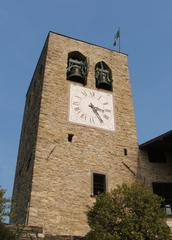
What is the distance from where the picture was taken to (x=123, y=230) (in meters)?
9.39

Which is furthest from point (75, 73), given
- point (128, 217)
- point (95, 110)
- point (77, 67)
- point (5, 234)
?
point (5, 234)

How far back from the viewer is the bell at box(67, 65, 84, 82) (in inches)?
657

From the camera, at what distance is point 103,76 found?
1741 cm

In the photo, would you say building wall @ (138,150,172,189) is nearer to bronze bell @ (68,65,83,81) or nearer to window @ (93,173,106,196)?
window @ (93,173,106,196)

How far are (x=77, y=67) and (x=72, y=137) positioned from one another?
4.02 m

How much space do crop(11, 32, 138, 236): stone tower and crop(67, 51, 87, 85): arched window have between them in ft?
0.14

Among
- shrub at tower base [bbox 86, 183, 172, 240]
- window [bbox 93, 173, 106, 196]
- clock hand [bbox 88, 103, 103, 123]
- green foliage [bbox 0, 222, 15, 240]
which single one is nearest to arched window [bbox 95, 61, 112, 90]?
clock hand [bbox 88, 103, 103, 123]

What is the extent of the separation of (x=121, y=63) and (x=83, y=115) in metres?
4.92

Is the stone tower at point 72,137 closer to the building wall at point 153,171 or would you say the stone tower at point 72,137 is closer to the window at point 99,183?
the window at point 99,183

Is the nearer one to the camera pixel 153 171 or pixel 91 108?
pixel 153 171

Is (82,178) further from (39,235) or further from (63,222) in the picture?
(39,235)

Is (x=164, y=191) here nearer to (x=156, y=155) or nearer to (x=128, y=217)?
(x=156, y=155)

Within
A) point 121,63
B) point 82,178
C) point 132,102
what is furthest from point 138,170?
point 121,63

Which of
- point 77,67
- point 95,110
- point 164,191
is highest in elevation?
point 77,67
